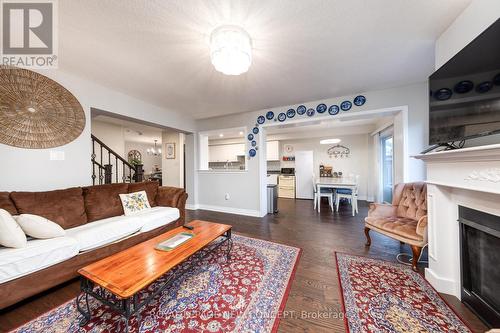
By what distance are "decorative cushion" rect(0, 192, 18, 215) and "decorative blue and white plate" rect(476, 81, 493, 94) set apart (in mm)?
4129

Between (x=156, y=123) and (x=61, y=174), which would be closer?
(x=61, y=174)

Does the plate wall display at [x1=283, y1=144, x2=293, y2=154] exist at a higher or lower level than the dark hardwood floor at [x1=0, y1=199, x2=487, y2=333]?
higher

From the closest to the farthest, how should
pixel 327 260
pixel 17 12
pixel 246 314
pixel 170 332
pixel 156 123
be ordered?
pixel 170 332 → pixel 246 314 → pixel 17 12 → pixel 327 260 → pixel 156 123

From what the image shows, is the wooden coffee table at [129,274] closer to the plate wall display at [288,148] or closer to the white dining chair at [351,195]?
the white dining chair at [351,195]

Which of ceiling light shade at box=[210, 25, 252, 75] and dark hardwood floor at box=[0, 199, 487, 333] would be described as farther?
ceiling light shade at box=[210, 25, 252, 75]

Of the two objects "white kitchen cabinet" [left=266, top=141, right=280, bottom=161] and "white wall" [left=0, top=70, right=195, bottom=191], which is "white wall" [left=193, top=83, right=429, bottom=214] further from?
"white kitchen cabinet" [left=266, top=141, right=280, bottom=161]

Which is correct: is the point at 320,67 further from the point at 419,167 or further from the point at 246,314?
the point at 246,314

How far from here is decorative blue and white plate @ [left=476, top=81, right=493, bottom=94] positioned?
1.12 meters

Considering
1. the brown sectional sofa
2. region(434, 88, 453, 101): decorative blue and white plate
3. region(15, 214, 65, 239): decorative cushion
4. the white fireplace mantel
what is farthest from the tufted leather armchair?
region(15, 214, 65, 239): decorative cushion

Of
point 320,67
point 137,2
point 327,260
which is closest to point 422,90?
point 320,67

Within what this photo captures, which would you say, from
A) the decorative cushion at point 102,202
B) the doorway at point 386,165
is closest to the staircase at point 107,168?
the decorative cushion at point 102,202

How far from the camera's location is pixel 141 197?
282cm

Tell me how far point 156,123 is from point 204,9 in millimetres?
2762

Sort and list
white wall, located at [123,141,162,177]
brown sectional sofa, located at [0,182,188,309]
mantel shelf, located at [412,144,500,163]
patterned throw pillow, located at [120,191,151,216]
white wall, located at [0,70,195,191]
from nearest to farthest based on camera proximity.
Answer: mantel shelf, located at [412,144,500,163] → brown sectional sofa, located at [0,182,188,309] → white wall, located at [0,70,195,191] → patterned throw pillow, located at [120,191,151,216] → white wall, located at [123,141,162,177]
